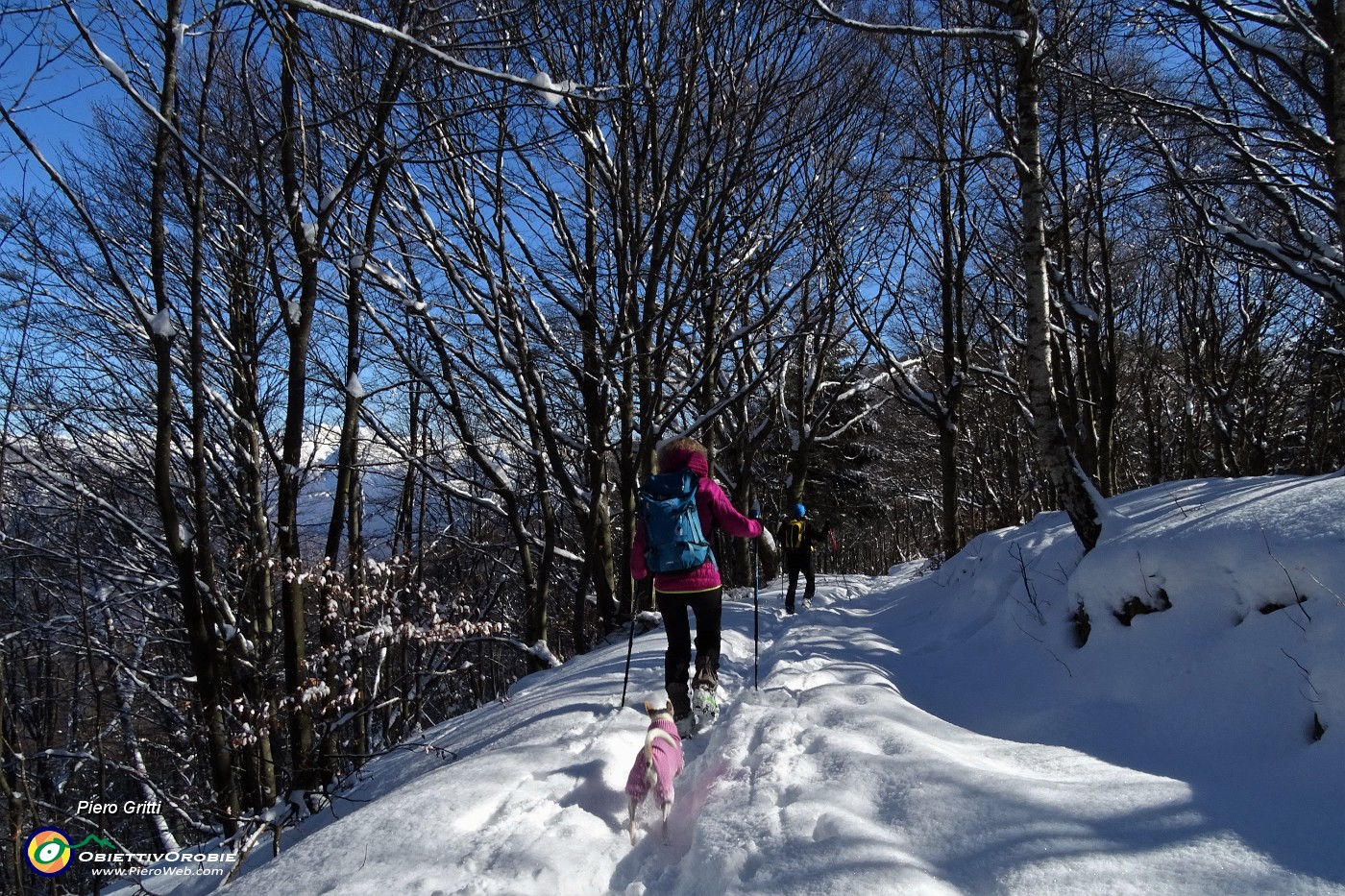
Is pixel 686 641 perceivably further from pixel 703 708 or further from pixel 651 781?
pixel 651 781

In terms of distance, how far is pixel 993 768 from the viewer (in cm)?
304

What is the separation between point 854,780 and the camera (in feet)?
9.55

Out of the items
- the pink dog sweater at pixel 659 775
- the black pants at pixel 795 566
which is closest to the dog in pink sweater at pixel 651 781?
the pink dog sweater at pixel 659 775

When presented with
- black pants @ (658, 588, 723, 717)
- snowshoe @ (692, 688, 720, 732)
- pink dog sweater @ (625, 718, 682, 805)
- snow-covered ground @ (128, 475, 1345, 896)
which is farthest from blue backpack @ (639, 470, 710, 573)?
pink dog sweater @ (625, 718, 682, 805)

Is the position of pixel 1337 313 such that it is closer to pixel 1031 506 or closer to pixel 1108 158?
pixel 1108 158

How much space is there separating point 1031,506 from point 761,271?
1461 cm

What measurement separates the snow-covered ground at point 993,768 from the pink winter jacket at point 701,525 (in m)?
0.86

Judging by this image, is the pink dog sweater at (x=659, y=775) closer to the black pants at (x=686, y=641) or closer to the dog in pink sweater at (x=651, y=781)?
the dog in pink sweater at (x=651, y=781)

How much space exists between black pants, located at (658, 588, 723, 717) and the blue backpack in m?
0.23

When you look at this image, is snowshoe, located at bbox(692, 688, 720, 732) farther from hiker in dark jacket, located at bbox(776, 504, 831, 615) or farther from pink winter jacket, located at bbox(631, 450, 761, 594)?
hiker in dark jacket, located at bbox(776, 504, 831, 615)

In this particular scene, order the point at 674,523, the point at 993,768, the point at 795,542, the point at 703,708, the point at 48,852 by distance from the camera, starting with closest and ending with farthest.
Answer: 1. the point at 993,768
2. the point at 48,852
3. the point at 674,523
4. the point at 703,708
5. the point at 795,542

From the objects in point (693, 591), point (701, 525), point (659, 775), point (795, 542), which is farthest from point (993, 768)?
point (795, 542)

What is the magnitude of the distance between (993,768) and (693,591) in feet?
5.99

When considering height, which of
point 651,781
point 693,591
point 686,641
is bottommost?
point 651,781
